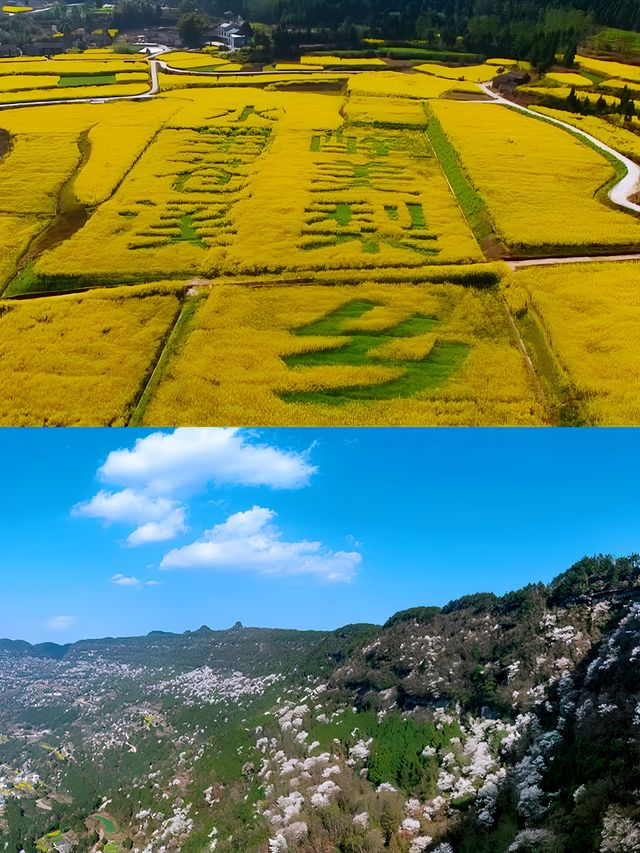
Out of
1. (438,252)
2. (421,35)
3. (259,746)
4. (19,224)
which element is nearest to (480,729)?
(259,746)

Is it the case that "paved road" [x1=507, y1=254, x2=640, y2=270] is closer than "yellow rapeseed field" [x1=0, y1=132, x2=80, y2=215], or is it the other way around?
"paved road" [x1=507, y1=254, x2=640, y2=270]

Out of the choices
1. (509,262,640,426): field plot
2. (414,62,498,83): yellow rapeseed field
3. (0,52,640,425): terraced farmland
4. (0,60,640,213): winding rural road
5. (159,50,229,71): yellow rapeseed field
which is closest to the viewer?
(509,262,640,426): field plot

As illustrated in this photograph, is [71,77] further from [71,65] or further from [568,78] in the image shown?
[568,78]

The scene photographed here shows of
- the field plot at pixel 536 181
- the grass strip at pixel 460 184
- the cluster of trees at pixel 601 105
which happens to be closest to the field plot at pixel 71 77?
the grass strip at pixel 460 184

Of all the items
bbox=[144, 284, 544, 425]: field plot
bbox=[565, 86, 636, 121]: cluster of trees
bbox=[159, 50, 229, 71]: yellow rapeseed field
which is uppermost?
bbox=[159, 50, 229, 71]: yellow rapeseed field

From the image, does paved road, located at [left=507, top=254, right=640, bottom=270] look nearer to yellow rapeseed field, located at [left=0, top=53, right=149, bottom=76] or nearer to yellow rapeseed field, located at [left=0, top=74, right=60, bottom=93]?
yellow rapeseed field, located at [left=0, top=74, right=60, bottom=93]

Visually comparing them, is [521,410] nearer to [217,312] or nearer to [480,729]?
[480,729]

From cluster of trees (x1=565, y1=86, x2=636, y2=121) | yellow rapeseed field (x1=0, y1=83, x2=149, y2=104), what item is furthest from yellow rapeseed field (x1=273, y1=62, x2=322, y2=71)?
cluster of trees (x1=565, y1=86, x2=636, y2=121)
